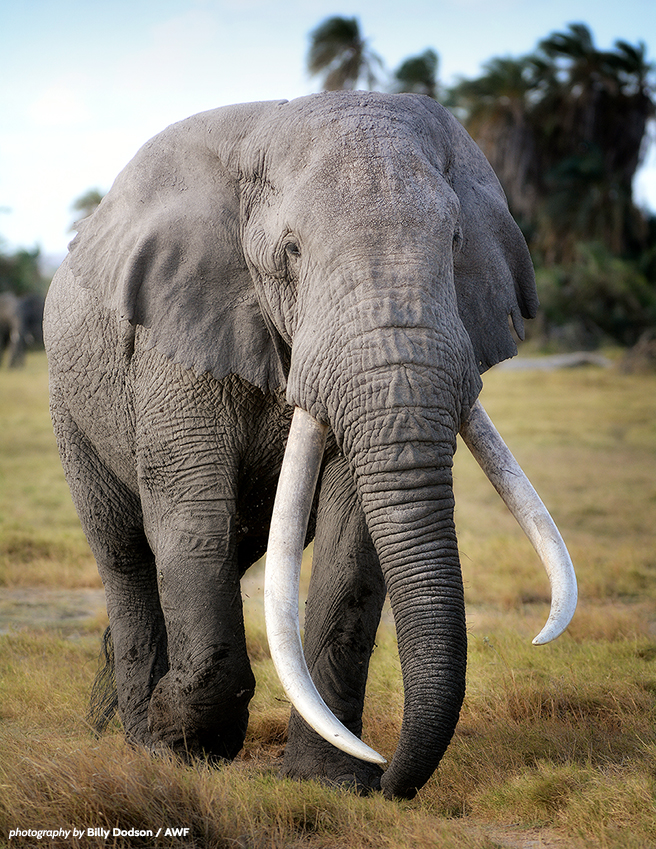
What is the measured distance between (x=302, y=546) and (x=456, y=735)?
65.4 inches

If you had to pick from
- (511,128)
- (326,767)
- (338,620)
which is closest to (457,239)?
(338,620)

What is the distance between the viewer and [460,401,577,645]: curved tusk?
3200 mm

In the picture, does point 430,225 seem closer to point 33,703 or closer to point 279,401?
point 279,401

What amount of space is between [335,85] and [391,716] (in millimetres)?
37997

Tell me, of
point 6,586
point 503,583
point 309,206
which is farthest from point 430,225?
point 6,586

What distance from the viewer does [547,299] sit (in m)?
29.9

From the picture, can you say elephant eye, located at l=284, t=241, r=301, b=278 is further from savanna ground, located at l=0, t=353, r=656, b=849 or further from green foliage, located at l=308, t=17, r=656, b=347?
green foliage, located at l=308, t=17, r=656, b=347

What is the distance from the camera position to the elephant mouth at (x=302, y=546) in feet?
9.68

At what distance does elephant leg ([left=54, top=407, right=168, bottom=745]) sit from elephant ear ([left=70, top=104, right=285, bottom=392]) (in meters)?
1.10

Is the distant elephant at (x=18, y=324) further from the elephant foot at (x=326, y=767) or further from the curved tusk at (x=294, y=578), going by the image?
the curved tusk at (x=294, y=578)

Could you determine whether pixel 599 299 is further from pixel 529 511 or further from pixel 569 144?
pixel 529 511

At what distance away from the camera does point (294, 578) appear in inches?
125

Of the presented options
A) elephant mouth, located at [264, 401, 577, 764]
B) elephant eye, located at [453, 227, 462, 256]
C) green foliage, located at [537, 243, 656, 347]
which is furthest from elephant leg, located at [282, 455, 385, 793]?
green foliage, located at [537, 243, 656, 347]

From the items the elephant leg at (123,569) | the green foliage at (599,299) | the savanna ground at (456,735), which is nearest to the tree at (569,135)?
the green foliage at (599,299)
